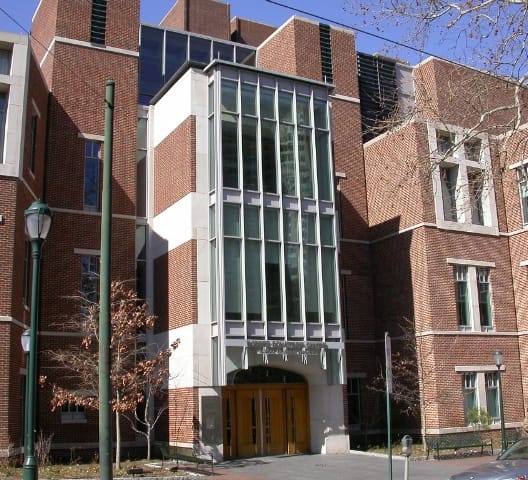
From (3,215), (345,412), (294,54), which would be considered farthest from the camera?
(294,54)

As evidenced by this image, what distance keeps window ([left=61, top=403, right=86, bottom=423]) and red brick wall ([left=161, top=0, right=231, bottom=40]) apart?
2398cm

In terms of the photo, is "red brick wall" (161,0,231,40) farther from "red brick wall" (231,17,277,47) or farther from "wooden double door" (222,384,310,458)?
"wooden double door" (222,384,310,458)

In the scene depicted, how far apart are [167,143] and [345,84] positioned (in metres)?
10.5

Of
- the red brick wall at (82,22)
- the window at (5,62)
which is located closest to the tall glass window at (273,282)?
the window at (5,62)

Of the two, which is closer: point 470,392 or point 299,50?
point 470,392

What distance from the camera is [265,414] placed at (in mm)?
26031

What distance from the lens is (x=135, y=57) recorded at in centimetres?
2969

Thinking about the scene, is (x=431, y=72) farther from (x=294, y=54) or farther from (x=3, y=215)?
(x=3, y=215)

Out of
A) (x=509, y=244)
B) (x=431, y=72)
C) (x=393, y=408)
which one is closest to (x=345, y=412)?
(x=393, y=408)

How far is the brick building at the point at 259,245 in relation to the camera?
24.0 meters

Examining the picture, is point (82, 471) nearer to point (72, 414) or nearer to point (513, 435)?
point (72, 414)

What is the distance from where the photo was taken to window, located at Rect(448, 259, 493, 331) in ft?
94.8

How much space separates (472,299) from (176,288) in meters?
11.9

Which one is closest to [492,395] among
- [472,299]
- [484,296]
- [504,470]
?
[472,299]
